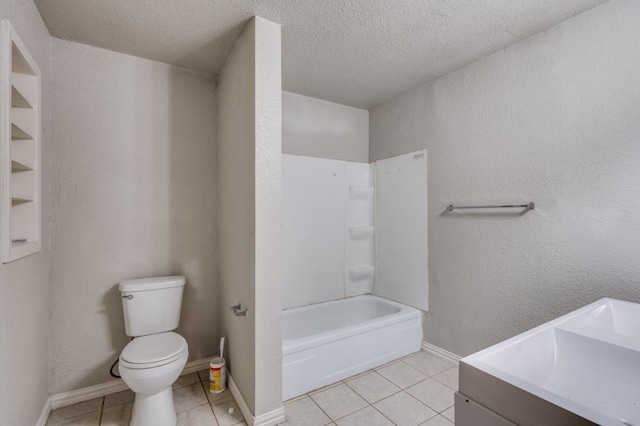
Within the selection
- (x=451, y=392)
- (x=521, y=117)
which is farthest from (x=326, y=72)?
(x=451, y=392)

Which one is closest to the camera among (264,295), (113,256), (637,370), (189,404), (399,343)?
(637,370)

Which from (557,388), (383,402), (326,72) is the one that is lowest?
(383,402)

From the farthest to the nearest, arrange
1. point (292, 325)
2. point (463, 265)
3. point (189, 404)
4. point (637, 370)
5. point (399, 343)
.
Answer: point (292, 325) < point (399, 343) < point (463, 265) < point (189, 404) < point (637, 370)

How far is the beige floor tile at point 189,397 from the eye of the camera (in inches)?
73.5

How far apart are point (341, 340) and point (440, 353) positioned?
914 millimetres

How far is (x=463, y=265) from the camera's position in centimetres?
228

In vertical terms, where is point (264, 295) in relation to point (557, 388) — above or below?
above

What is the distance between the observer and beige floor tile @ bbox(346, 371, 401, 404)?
196cm

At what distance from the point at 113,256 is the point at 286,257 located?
127cm

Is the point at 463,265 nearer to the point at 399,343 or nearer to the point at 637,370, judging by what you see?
the point at 399,343

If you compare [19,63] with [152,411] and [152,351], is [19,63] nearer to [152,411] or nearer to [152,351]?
[152,351]

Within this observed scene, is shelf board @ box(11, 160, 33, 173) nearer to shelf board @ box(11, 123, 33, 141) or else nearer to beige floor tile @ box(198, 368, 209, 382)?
shelf board @ box(11, 123, 33, 141)

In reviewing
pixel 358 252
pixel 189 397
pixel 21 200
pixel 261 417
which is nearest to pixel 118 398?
pixel 189 397

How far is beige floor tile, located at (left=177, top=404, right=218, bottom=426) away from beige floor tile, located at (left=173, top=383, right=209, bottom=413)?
0.05 m
